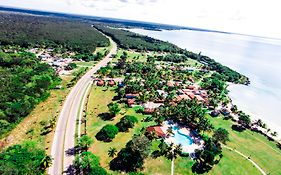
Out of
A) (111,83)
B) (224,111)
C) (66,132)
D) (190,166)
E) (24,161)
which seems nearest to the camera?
(24,161)

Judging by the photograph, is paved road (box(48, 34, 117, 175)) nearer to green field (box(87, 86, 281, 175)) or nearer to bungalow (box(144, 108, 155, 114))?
green field (box(87, 86, 281, 175))

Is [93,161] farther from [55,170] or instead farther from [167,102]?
[167,102]

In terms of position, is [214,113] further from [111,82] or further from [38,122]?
[38,122]

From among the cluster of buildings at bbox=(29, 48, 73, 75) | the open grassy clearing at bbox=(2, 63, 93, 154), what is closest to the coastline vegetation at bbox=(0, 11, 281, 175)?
the open grassy clearing at bbox=(2, 63, 93, 154)

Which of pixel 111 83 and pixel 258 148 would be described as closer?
pixel 258 148

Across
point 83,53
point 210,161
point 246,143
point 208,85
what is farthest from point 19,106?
point 83,53

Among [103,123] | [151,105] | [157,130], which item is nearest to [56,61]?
[151,105]

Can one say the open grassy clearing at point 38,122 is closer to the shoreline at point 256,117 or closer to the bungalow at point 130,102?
the bungalow at point 130,102
